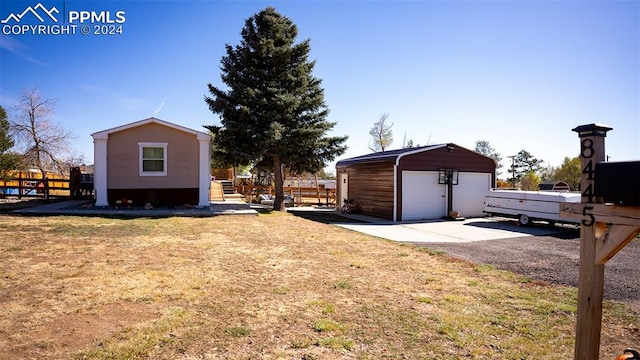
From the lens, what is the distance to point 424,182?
15914 millimetres

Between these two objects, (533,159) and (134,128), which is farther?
(533,159)

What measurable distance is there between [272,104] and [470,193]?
35.2ft

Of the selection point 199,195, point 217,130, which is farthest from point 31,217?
point 217,130

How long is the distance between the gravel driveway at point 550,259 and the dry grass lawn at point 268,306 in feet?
2.41

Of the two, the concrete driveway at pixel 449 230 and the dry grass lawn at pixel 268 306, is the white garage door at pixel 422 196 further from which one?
the dry grass lawn at pixel 268 306

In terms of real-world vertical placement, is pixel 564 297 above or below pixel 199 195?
below

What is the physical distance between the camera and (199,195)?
1501cm

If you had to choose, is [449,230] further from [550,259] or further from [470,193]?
[470,193]

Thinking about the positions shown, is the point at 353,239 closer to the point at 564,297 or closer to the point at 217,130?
the point at 564,297

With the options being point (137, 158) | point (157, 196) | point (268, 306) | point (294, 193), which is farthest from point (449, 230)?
point (294, 193)

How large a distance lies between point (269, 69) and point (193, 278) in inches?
483

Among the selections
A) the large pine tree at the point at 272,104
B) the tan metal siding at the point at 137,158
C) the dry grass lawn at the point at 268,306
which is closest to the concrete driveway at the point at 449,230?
the dry grass lawn at the point at 268,306

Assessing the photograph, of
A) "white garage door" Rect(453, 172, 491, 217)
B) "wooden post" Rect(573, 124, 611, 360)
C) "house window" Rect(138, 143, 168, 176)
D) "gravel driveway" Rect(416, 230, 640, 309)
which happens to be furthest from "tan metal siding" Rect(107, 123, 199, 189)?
"wooden post" Rect(573, 124, 611, 360)

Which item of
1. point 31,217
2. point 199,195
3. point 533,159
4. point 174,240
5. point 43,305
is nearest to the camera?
point 43,305
